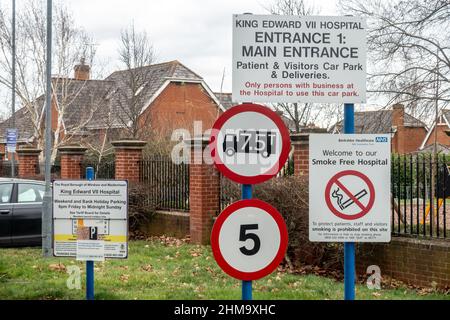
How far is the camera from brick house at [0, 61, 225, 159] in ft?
106

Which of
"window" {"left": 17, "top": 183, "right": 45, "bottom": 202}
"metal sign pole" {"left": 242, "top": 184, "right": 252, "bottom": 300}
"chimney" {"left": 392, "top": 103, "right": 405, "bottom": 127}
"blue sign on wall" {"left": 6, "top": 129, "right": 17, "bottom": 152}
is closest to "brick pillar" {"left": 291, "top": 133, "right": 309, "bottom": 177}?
"chimney" {"left": 392, "top": 103, "right": 405, "bottom": 127}

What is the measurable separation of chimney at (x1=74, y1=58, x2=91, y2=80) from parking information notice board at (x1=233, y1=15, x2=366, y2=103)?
25.9m

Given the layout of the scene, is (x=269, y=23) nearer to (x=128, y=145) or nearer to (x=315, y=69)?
(x=315, y=69)

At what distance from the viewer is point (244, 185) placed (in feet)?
16.2

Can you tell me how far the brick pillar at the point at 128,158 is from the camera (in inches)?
664

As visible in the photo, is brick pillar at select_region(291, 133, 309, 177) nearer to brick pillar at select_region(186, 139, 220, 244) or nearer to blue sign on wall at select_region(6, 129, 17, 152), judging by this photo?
brick pillar at select_region(186, 139, 220, 244)

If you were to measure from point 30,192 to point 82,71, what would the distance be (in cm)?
1908

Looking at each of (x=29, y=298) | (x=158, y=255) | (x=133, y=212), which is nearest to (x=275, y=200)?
(x=158, y=255)

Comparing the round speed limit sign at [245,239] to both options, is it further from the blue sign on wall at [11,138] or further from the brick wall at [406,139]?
the brick wall at [406,139]

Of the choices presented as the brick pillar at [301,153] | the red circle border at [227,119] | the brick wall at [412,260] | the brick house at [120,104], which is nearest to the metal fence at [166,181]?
the brick pillar at [301,153]

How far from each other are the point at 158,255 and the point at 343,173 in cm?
800

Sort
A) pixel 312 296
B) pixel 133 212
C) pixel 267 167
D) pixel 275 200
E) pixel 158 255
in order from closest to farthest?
pixel 267 167, pixel 312 296, pixel 275 200, pixel 158 255, pixel 133 212

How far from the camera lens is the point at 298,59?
5043 mm

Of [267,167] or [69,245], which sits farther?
[69,245]
